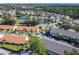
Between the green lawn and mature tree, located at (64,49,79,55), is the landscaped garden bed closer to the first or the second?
the green lawn

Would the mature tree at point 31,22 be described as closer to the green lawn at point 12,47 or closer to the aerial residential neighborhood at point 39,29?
the aerial residential neighborhood at point 39,29

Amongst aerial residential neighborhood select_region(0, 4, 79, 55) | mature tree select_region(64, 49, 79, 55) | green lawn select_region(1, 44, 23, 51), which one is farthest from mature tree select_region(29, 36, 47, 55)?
mature tree select_region(64, 49, 79, 55)

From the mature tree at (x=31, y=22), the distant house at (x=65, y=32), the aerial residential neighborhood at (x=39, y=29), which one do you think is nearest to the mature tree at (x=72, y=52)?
the aerial residential neighborhood at (x=39, y=29)

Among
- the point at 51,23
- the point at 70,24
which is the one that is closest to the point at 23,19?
the point at 51,23

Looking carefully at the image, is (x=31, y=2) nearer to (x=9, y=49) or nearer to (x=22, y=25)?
(x=22, y=25)

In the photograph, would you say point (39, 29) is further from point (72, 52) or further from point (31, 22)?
point (72, 52)

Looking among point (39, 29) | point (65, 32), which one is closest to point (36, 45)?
point (39, 29)

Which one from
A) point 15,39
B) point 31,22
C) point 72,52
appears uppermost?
point 31,22

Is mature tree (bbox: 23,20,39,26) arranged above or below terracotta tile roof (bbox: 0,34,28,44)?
above
